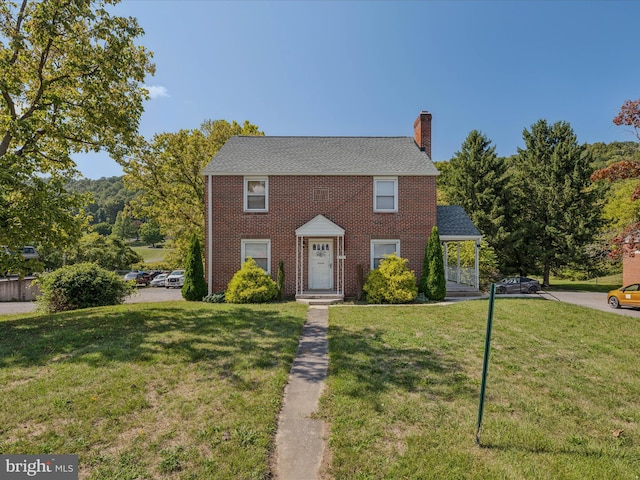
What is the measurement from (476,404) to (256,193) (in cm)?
1257

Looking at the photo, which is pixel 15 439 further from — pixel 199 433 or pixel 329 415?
pixel 329 415

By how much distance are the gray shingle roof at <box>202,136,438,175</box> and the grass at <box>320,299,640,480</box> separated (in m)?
8.46

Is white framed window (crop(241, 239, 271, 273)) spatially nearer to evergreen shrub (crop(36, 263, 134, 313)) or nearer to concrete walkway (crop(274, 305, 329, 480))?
evergreen shrub (crop(36, 263, 134, 313))

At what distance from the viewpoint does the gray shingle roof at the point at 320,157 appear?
591 inches

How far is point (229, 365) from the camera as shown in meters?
5.97

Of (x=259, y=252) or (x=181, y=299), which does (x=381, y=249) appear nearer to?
(x=259, y=252)

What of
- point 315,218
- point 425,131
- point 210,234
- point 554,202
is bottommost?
point 210,234

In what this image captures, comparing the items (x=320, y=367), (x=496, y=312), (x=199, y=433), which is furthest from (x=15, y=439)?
(x=496, y=312)

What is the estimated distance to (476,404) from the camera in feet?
15.2

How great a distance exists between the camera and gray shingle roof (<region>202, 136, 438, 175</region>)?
591 inches

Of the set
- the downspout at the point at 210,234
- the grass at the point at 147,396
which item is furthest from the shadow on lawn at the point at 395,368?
the downspout at the point at 210,234

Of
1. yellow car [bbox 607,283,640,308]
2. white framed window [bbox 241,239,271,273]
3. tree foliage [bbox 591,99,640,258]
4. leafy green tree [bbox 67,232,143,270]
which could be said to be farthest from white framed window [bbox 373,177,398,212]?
leafy green tree [bbox 67,232,143,270]

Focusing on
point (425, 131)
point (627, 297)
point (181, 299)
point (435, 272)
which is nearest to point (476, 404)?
point (435, 272)

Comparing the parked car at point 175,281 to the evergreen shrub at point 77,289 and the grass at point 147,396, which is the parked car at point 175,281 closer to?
the evergreen shrub at point 77,289
